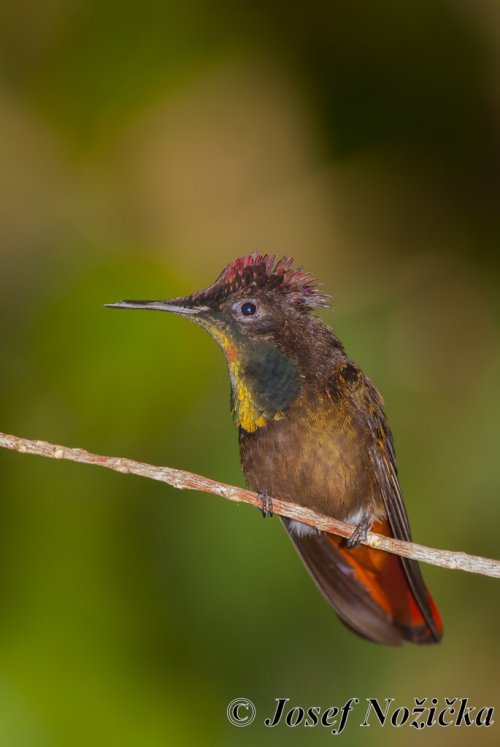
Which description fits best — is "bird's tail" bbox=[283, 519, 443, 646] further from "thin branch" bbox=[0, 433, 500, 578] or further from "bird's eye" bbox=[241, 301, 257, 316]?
"bird's eye" bbox=[241, 301, 257, 316]

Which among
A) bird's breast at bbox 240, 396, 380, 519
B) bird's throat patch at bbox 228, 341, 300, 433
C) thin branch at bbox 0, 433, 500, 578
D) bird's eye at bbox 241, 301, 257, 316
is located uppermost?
bird's eye at bbox 241, 301, 257, 316

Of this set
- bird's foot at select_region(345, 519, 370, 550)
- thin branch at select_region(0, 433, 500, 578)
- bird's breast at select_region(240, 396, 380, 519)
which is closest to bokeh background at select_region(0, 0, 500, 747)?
bird's breast at select_region(240, 396, 380, 519)

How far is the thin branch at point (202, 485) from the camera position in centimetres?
177

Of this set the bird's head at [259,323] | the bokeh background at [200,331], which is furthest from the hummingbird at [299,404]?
the bokeh background at [200,331]

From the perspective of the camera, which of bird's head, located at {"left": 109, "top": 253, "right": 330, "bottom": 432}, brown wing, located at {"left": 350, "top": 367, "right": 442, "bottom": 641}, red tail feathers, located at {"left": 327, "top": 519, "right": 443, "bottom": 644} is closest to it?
bird's head, located at {"left": 109, "top": 253, "right": 330, "bottom": 432}

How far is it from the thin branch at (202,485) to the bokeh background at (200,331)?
835 mm

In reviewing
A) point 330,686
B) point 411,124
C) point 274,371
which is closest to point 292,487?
point 274,371

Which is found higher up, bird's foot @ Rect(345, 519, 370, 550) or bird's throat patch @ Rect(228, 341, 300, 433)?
bird's throat patch @ Rect(228, 341, 300, 433)

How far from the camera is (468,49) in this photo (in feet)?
10.6

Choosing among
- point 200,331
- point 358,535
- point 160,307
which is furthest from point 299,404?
point 200,331

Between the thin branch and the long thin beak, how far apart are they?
0.31 meters

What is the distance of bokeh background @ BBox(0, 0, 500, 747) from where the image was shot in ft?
8.88

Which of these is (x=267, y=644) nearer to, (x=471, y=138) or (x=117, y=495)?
(x=117, y=495)

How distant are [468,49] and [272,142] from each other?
0.86 m
